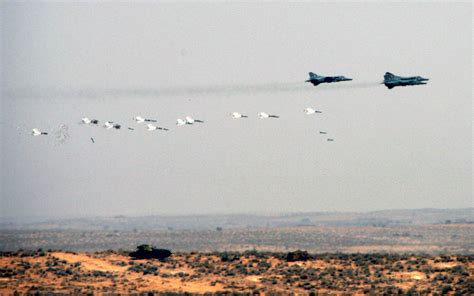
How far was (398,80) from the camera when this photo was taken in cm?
7362

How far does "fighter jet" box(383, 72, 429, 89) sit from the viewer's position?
240 feet

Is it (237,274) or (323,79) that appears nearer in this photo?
(323,79)

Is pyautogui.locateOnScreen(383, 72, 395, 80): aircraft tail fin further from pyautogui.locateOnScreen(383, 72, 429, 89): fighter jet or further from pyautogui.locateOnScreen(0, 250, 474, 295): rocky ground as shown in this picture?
pyautogui.locateOnScreen(0, 250, 474, 295): rocky ground

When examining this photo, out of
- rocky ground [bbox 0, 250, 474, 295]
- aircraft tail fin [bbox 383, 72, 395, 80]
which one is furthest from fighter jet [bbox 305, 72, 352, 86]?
rocky ground [bbox 0, 250, 474, 295]

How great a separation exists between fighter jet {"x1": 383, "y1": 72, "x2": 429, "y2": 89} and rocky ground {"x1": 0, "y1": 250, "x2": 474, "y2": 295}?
18215mm

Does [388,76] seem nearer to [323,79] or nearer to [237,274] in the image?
[323,79]

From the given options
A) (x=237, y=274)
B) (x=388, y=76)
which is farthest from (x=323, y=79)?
(x=237, y=274)

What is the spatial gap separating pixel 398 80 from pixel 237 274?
24.7 m

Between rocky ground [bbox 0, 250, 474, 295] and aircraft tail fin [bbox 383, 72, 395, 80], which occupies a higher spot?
aircraft tail fin [bbox 383, 72, 395, 80]

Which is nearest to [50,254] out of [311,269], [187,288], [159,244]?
[187,288]

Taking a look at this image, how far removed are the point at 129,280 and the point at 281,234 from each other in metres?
115

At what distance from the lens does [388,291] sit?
2761 inches

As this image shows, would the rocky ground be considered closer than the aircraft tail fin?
Yes

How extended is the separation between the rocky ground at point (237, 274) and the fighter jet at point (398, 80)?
18215 millimetres
